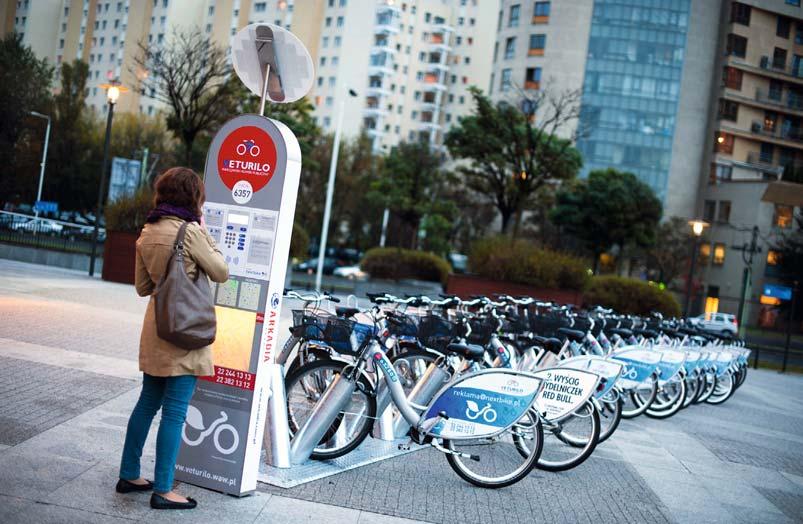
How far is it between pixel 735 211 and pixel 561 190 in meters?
20.2

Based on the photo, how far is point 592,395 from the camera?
22.5 ft

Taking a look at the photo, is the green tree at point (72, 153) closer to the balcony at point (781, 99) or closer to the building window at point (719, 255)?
the building window at point (719, 255)

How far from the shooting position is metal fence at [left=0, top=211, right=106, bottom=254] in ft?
84.2

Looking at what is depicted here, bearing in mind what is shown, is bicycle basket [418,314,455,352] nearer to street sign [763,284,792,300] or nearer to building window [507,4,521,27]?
street sign [763,284,792,300]

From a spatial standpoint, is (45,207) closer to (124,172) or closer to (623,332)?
(124,172)

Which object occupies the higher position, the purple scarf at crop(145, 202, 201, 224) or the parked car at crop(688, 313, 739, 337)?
the purple scarf at crop(145, 202, 201, 224)

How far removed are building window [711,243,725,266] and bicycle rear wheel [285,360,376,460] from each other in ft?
213

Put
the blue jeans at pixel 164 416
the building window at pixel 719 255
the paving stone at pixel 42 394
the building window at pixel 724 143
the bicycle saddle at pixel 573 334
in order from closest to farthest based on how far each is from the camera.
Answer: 1. the blue jeans at pixel 164 416
2. the paving stone at pixel 42 394
3. the bicycle saddle at pixel 573 334
4. the building window at pixel 719 255
5. the building window at pixel 724 143

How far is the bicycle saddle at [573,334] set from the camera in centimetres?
831

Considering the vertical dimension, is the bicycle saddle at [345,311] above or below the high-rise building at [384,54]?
below

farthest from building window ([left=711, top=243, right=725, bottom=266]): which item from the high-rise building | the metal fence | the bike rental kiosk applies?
the bike rental kiosk

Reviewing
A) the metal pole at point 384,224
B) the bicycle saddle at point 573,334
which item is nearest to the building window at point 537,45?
the metal pole at point 384,224

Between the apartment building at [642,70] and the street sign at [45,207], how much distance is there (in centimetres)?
4105

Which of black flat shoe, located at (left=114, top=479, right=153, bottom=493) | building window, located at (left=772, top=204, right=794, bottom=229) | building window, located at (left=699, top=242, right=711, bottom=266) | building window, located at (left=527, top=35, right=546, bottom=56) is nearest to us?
black flat shoe, located at (left=114, top=479, right=153, bottom=493)
